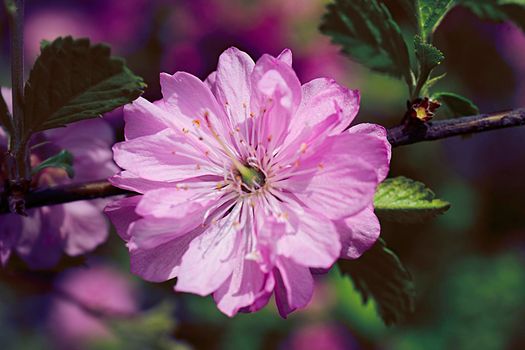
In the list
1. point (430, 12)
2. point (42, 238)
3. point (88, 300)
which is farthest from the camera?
point (88, 300)

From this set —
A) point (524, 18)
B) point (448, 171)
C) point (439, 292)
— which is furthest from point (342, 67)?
point (524, 18)

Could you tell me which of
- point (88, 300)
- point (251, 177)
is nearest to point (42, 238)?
point (251, 177)

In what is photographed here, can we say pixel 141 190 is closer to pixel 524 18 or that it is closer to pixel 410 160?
pixel 524 18

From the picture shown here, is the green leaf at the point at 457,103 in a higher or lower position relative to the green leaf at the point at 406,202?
higher

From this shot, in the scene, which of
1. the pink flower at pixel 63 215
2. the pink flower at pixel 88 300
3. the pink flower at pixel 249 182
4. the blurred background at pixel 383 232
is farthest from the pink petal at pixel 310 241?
the pink flower at pixel 88 300

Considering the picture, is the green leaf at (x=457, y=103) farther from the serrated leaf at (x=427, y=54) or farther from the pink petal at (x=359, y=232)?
the pink petal at (x=359, y=232)

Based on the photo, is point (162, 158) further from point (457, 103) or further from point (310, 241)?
point (457, 103)

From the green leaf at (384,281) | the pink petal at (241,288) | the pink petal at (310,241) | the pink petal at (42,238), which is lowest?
the pink petal at (42,238)
